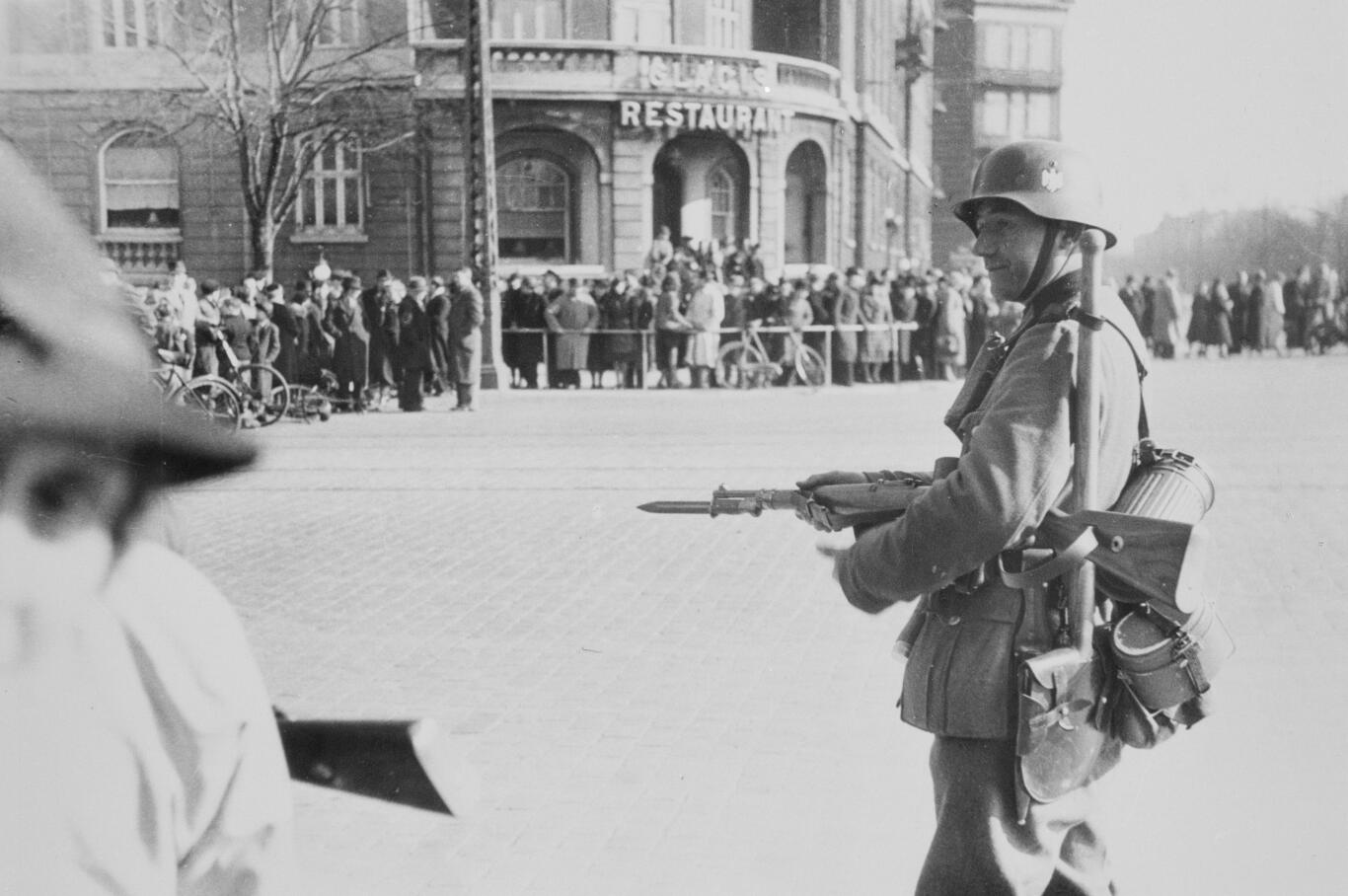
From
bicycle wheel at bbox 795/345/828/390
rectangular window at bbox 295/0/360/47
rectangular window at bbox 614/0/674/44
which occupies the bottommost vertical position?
bicycle wheel at bbox 795/345/828/390

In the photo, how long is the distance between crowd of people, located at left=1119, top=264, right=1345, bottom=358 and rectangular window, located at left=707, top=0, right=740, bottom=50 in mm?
10178

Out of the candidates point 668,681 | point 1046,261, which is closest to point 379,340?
point 668,681

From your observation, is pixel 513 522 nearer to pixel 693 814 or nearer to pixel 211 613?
pixel 693 814

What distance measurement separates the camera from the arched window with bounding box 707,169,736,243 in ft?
111

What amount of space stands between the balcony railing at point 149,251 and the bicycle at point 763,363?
13767 millimetres

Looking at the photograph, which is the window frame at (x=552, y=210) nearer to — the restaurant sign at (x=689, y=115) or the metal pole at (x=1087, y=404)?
the restaurant sign at (x=689, y=115)

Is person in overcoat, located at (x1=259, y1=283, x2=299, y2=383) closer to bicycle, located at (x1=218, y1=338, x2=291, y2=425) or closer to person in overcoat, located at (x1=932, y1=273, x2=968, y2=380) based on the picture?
bicycle, located at (x1=218, y1=338, x2=291, y2=425)

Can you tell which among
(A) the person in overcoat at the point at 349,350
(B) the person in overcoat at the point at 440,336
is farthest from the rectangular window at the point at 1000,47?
(A) the person in overcoat at the point at 349,350

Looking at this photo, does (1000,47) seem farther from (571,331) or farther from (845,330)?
(571,331)

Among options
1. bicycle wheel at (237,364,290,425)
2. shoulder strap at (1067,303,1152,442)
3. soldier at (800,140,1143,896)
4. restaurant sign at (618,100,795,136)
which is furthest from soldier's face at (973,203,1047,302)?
restaurant sign at (618,100,795,136)

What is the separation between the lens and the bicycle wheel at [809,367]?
2192cm

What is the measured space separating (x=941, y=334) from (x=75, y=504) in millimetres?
22176

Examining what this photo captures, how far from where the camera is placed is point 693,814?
14.9ft

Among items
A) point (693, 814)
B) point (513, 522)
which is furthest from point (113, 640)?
point (513, 522)
